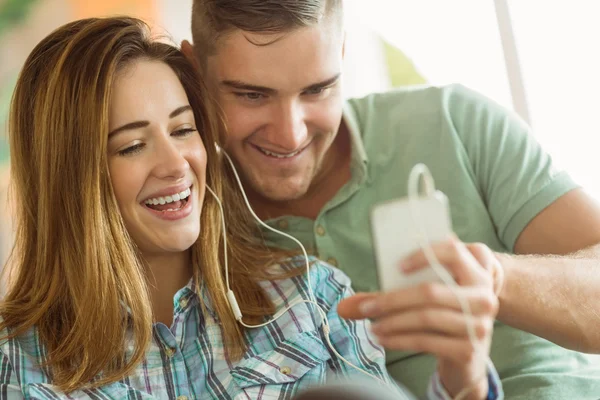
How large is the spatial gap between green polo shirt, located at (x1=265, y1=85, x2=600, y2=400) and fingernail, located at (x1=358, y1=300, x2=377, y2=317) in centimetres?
Result: 55

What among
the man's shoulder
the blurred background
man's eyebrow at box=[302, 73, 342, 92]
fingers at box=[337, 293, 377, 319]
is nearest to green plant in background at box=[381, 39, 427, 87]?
the blurred background

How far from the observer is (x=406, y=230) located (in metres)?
0.84

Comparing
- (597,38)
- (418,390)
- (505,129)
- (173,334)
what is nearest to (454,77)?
(597,38)

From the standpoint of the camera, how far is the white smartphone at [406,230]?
84cm

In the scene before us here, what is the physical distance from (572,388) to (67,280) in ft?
3.03

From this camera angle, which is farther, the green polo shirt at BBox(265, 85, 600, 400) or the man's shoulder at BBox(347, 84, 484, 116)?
the man's shoulder at BBox(347, 84, 484, 116)

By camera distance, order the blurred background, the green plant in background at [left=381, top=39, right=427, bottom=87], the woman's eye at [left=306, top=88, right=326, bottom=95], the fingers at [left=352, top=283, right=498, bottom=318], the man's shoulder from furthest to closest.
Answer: the green plant in background at [left=381, top=39, right=427, bottom=87], the blurred background, the man's shoulder, the woman's eye at [left=306, top=88, right=326, bottom=95], the fingers at [left=352, top=283, right=498, bottom=318]

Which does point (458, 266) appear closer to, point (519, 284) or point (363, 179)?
point (519, 284)

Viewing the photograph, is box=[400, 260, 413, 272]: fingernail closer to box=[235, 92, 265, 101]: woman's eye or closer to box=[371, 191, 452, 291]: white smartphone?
box=[371, 191, 452, 291]: white smartphone

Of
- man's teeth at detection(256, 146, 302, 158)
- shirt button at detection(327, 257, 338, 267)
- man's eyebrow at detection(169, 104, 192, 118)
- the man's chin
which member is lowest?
shirt button at detection(327, 257, 338, 267)

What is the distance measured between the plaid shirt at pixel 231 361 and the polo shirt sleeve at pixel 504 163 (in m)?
0.35

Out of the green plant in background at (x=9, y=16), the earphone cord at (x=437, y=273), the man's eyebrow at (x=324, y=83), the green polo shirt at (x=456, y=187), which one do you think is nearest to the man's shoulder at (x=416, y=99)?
the green polo shirt at (x=456, y=187)

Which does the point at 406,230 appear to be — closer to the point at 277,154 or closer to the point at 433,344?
the point at 433,344

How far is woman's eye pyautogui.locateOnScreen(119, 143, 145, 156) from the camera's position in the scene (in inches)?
49.4
